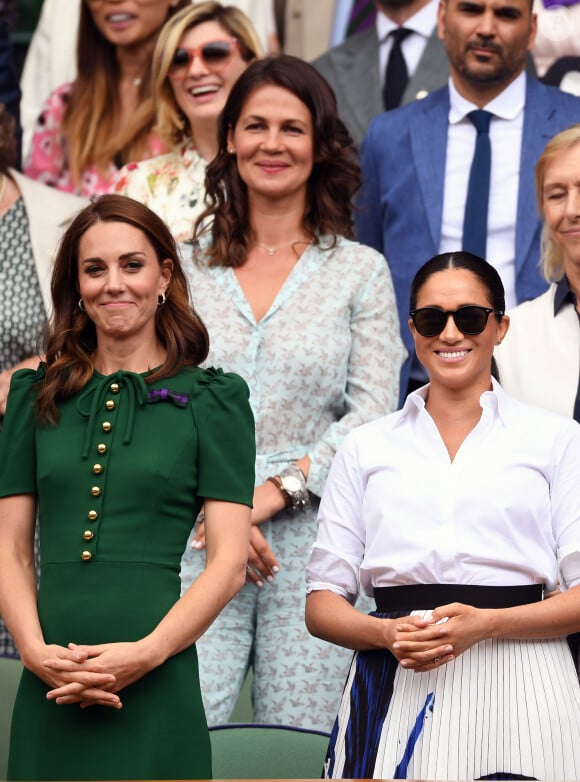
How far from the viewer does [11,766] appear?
3131 mm

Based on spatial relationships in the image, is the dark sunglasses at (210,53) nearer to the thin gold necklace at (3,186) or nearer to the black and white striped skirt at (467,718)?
the thin gold necklace at (3,186)

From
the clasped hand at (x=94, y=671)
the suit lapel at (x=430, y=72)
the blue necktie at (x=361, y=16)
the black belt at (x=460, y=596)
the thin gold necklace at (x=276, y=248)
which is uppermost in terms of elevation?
the blue necktie at (x=361, y=16)

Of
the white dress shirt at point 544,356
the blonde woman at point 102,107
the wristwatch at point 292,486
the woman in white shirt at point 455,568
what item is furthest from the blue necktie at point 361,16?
the woman in white shirt at point 455,568

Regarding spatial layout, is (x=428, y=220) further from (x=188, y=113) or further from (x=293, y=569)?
(x=293, y=569)

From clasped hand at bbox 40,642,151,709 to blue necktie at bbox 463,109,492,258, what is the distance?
7.02 ft

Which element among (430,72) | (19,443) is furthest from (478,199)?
(19,443)

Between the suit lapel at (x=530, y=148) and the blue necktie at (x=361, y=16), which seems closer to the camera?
the suit lapel at (x=530, y=148)

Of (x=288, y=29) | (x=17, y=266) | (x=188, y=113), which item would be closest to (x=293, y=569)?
(x=17, y=266)

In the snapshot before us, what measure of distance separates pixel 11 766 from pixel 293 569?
3.55 ft

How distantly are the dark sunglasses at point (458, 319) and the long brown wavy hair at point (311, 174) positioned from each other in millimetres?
920

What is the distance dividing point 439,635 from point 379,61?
10.1 feet

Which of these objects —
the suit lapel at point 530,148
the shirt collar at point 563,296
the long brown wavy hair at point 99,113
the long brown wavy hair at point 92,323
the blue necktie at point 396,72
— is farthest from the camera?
the blue necktie at point 396,72

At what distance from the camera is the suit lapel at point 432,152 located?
484 cm

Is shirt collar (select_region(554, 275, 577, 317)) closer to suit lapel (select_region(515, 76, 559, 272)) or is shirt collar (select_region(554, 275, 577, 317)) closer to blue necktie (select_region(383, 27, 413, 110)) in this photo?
suit lapel (select_region(515, 76, 559, 272))
